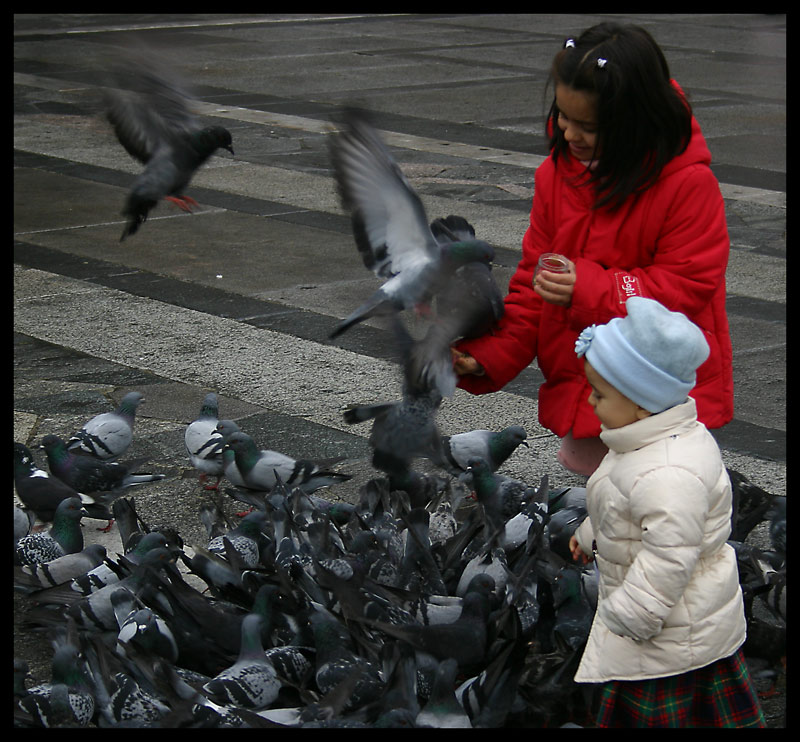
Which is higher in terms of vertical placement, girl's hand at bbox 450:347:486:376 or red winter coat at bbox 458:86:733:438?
red winter coat at bbox 458:86:733:438

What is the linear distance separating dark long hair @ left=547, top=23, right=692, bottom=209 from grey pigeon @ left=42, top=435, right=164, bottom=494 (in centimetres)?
267

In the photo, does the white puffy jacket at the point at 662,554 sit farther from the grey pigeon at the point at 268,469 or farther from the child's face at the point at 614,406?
the grey pigeon at the point at 268,469

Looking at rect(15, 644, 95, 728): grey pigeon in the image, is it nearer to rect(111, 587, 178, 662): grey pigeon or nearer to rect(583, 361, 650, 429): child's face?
rect(111, 587, 178, 662): grey pigeon

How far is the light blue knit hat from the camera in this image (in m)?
2.54

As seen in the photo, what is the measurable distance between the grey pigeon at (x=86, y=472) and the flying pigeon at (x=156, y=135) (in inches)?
37.8

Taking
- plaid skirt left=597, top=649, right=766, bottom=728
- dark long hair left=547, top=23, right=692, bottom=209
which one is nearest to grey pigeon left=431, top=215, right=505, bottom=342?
dark long hair left=547, top=23, right=692, bottom=209

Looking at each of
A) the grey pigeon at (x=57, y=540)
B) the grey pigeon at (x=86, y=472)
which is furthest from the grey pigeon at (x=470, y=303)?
the grey pigeon at (x=86, y=472)

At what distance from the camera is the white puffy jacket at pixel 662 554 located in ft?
8.20

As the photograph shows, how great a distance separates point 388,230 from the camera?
12.9 ft

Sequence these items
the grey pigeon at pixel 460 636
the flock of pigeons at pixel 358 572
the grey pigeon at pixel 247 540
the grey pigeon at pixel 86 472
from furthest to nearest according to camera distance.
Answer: the grey pigeon at pixel 86 472 < the grey pigeon at pixel 247 540 < the grey pigeon at pixel 460 636 < the flock of pigeons at pixel 358 572

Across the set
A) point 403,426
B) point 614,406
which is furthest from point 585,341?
point 403,426

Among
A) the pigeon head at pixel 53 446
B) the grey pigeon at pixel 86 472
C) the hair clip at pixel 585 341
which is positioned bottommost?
the grey pigeon at pixel 86 472

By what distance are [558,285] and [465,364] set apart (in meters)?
0.50
